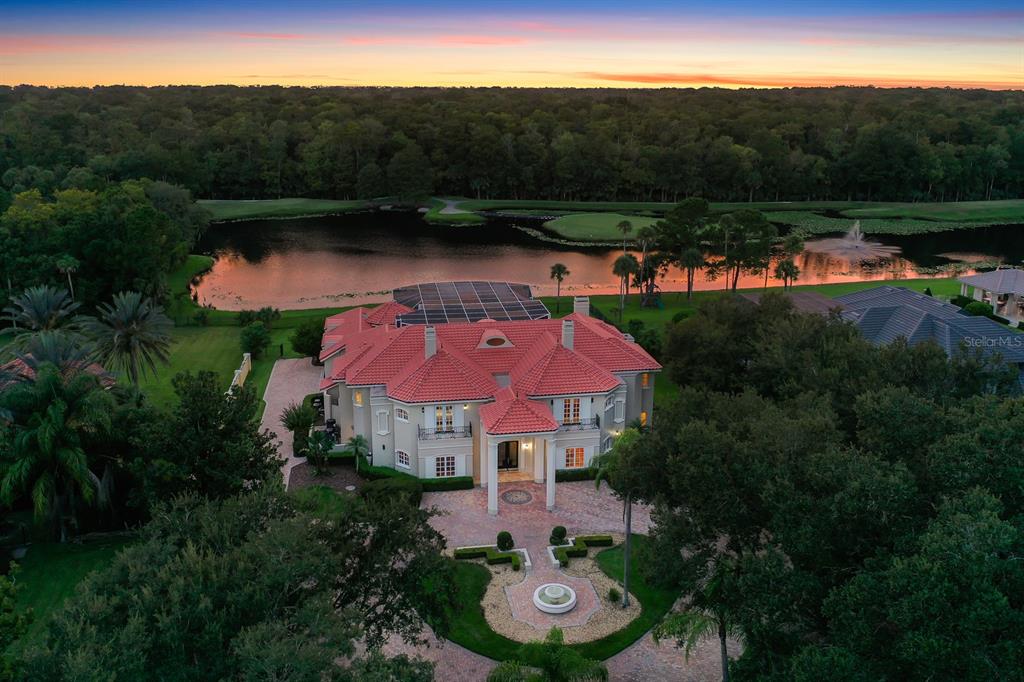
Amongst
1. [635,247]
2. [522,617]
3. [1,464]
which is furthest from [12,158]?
[522,617]

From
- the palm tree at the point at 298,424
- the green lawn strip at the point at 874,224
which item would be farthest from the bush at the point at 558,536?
the green lawn strip at the point at 874,224

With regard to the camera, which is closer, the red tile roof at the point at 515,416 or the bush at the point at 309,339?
the red tile roof at the point at 515,416

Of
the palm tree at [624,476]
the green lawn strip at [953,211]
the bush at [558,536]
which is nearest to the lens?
the palm tree at [624,476]

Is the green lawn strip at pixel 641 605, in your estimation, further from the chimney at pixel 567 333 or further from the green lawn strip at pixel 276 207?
the green lawn strip at pixel 276 207

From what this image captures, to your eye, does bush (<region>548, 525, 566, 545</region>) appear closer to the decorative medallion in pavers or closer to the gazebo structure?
the decorative medallion in pavers

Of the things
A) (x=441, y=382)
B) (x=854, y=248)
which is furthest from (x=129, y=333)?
(x=854, y=248)

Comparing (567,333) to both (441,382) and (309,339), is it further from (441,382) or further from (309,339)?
(309,339)

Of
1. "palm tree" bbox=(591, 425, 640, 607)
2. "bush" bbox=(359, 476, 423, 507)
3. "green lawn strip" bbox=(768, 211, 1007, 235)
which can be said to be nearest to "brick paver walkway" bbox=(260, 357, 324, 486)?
"bush" bbox=(359, 476, 423, 507)

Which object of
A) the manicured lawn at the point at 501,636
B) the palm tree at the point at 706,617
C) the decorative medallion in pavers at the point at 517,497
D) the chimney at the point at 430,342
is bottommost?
the decorative medallion in pavers at the point at 517,497
